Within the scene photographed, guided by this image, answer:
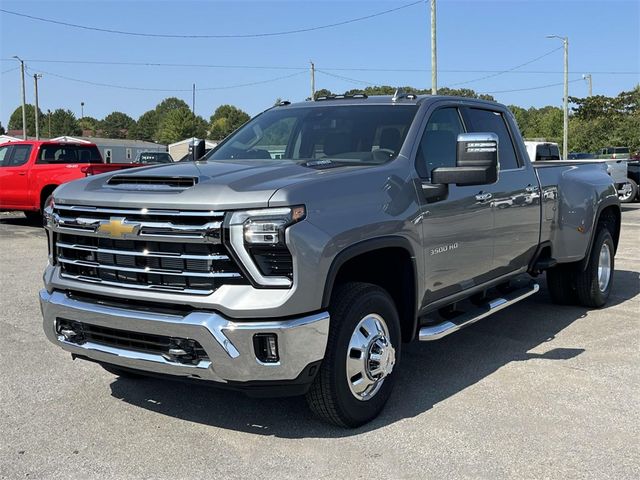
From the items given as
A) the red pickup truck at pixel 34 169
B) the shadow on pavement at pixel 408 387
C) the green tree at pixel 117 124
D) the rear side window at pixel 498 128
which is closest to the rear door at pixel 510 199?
the rear side window at pixel 498 128

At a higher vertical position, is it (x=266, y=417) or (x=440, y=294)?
(x=440, y=294)

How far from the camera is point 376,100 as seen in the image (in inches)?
206

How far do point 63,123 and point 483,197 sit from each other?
147578 mm

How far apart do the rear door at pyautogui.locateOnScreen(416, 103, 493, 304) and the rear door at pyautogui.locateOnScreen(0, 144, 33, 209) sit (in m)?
12.1

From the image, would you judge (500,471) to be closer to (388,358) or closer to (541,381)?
(388,358)

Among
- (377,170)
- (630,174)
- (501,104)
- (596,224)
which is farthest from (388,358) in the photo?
(630,174)

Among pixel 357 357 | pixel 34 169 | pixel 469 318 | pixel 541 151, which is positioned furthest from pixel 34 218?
pixel 541 151

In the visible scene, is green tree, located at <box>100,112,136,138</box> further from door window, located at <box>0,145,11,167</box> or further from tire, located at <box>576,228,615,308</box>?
tire, located at <box>576,228,615,308</box>

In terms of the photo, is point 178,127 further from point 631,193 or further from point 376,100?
point 376,100

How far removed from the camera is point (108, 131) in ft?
536

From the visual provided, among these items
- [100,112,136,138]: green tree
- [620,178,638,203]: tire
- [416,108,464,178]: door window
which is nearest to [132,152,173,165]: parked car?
[416,108,464,178]: door window

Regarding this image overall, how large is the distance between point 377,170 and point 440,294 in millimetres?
1041

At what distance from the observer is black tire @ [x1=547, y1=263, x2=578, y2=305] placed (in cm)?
697

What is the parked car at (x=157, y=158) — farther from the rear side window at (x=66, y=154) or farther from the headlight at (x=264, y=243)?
the headlight at (x=264, y=243)
